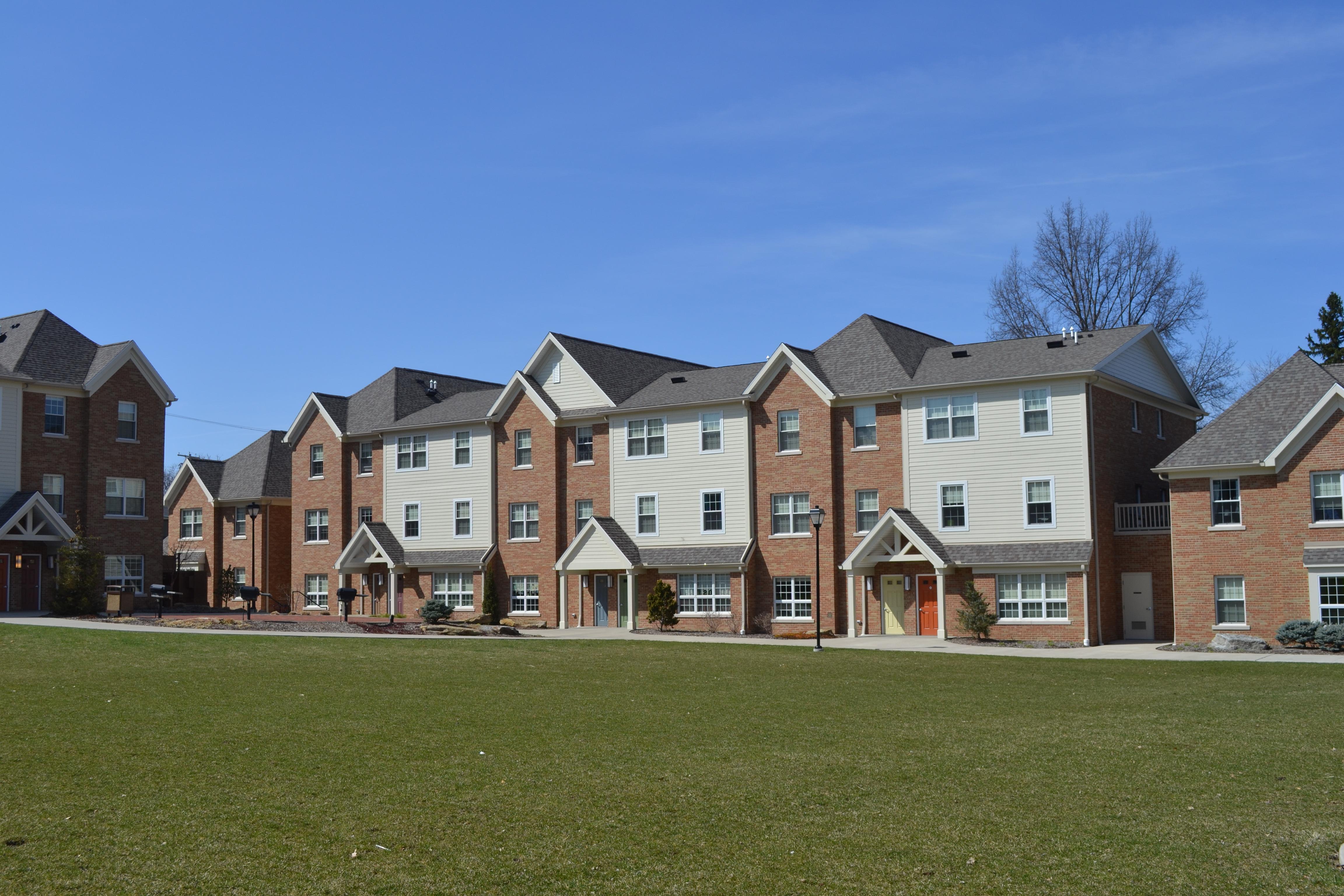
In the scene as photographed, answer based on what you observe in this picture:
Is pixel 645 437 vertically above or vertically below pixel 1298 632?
above

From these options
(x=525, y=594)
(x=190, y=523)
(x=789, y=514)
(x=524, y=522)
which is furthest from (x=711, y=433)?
(x=190, y=523)

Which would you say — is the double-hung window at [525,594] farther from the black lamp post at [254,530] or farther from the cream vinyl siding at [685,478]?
the black lamp post at [254,530]

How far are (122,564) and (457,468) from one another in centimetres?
1434

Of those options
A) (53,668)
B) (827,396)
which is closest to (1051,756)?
(53,668)

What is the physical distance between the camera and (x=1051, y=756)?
44.2ft

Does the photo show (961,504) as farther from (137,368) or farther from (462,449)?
(137,368)

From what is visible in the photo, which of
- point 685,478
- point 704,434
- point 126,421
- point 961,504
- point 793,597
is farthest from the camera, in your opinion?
point 126,421

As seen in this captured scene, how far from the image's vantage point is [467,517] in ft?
167

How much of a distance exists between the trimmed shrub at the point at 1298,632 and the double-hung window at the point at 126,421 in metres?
Result: 43.8

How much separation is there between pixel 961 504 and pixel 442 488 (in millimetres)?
22636

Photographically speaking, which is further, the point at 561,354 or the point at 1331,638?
the point at 561,354

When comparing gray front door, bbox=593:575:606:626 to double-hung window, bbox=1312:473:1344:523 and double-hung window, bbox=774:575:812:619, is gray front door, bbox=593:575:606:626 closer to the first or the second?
double-hung window, bbox=774:575:812:619

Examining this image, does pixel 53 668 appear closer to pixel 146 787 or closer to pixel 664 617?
pixel 146 787

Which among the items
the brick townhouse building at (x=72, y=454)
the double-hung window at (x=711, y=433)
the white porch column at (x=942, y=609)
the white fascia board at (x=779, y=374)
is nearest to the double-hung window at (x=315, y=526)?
the brick townhouse building at (x=72, y=454)
